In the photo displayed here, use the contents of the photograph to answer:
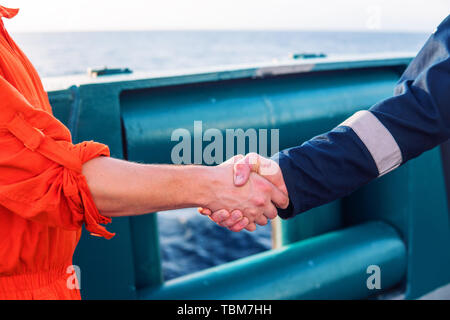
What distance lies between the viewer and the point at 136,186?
47.1 inches

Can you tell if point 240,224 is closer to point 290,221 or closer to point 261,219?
point 261,219

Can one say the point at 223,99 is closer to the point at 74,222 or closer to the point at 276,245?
the point at 74,222

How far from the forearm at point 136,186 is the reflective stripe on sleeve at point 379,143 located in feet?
1.64

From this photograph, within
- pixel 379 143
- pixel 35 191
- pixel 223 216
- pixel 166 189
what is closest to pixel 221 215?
pixel 223 216

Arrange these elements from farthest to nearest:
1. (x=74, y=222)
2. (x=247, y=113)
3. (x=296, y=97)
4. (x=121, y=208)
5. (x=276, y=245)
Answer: (x=276, y=245), (x=296, y=97), (x=247, y=113), (x=121, y=208), (x=74, y=222)

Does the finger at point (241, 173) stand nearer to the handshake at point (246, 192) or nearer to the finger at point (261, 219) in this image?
the handshake at point (246, 192)

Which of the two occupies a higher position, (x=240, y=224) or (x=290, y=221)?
(x=290, y=221)

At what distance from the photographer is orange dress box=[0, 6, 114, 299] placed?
98 centimetres

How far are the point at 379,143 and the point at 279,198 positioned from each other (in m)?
0.35

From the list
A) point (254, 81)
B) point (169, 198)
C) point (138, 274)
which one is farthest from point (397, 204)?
point (169, 198)

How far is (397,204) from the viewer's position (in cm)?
226

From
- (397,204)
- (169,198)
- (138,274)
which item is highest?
(397,204)

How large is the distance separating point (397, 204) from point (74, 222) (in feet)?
5.40

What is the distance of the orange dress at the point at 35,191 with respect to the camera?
985 mm
